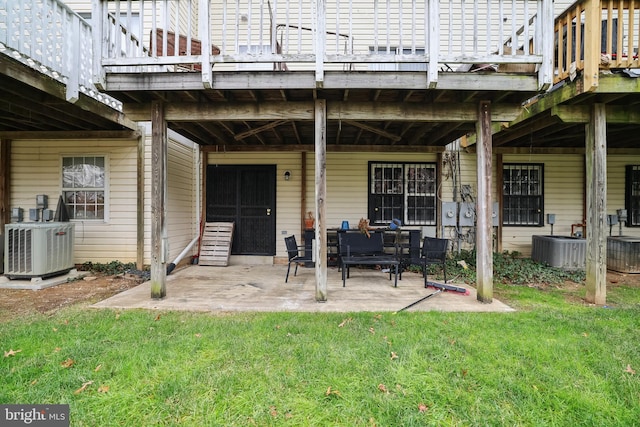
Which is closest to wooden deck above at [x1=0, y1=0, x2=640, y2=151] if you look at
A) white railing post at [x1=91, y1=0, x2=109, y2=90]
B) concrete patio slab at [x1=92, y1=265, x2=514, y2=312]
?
white railing post at [x1=91, y1=0, x2=109, y2=90]

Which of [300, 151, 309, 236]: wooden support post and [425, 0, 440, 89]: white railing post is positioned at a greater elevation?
[425, 0, 440, 89]: white railing post

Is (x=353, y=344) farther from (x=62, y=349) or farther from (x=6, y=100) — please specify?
(x=6, y=100)

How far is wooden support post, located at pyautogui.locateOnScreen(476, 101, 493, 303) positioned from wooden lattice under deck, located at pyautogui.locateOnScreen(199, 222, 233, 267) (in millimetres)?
5178

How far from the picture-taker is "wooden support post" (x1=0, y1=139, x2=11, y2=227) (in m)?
6.57

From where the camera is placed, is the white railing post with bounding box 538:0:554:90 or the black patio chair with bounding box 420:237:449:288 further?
the black patio chair with bounding box 420:237:449:288

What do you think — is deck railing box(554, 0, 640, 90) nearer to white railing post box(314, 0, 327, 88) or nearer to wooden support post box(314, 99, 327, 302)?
white railing post box(314, 0, 327, 88)

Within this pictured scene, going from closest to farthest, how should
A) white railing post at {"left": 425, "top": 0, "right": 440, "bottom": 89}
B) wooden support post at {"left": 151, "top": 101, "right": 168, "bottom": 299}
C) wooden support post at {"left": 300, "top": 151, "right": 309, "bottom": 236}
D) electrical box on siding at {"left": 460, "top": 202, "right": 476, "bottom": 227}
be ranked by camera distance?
white railing post at {"left": 425, "top": 0, "right": 440, "bottom": 89} < wooden support post at {"left": 151, "top": 101, "right": 168, "bottom": 299} < electrical box on siding at {"left": 460, "top": 202, "right": 476, "bottom": 227} < wooden support post at {"left": 300, "top": 151, "right": 309, "bottom": 236}

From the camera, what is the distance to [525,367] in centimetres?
250

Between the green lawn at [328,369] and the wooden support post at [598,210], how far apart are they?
2.25 ft

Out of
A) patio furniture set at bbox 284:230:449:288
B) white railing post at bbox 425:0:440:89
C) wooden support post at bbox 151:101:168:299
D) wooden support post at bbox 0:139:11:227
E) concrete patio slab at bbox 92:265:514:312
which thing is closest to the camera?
white railing post at bbox 425:0:440:89

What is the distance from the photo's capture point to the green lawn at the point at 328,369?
198 cm

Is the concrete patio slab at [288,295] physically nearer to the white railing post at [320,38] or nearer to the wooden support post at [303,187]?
the wooden support post at [303,187]

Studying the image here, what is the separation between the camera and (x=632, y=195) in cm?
746

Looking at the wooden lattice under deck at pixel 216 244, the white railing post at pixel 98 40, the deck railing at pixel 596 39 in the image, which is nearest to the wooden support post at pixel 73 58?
the white railing post at pixel 98 40
